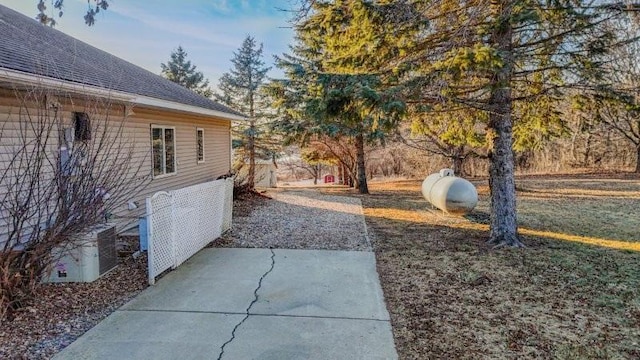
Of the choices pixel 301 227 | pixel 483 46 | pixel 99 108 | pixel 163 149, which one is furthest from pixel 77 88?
pixel 483 46

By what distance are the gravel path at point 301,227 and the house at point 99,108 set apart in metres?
2.14

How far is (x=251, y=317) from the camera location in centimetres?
384

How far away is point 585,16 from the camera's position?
18.0ft

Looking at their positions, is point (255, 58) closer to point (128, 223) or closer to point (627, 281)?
point (128, 223)

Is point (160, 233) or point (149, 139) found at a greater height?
point (149, 139)

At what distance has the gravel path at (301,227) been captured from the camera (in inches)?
273

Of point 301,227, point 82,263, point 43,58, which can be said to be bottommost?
point 301,227

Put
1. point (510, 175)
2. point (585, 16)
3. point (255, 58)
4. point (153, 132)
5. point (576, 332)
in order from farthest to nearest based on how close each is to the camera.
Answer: point (255, 58)
point (153, 132)
point (510, 175)
point (585, 16)
point (576, 332)

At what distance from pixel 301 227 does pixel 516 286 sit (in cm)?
459

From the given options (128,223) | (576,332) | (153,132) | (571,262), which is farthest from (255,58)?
(576,332)

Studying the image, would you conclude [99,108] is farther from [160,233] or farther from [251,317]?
[251,317]

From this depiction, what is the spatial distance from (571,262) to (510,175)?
1.67 meters

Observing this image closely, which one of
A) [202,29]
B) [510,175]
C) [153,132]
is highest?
[202,29]

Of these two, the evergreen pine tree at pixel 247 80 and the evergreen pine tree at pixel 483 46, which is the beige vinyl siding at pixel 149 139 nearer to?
the evergreen pine tree at pixel 483 46
